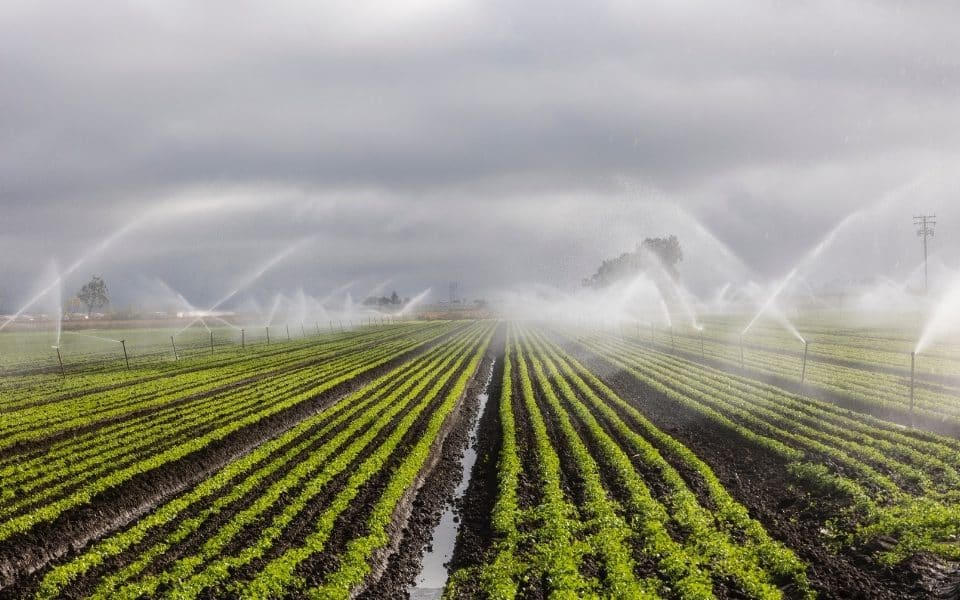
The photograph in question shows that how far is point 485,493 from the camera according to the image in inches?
770

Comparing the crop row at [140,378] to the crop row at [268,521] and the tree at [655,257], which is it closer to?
the crop row at [268,521]

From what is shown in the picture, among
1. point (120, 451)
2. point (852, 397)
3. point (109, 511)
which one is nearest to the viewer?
point (109, 511)

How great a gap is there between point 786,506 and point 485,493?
8.71 metres

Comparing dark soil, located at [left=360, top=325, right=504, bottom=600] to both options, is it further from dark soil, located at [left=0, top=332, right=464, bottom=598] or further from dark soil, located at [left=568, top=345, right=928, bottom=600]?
dark soil, located at [left=568, top=345, right=928, bottom=600]

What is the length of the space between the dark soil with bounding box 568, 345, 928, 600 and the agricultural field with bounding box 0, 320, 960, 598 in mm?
69

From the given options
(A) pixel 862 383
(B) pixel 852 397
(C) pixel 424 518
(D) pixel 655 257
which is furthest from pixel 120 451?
(D) pixel 655 257

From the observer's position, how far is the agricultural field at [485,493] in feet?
42.9

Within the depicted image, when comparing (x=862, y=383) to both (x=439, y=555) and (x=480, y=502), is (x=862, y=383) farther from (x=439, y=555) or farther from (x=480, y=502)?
(x=439, y=555)

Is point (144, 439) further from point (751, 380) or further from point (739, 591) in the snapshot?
point (751, 380)

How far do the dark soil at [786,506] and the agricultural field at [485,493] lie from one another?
7 cm

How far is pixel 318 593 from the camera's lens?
12.5 m

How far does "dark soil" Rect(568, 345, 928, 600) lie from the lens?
40.5ft

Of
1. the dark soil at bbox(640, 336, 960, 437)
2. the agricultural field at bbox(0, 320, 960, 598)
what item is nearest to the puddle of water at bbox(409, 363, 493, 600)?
the agricultural field at bbox(0, 320, 960, 598)

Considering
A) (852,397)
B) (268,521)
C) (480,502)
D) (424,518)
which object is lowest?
(424,518)
